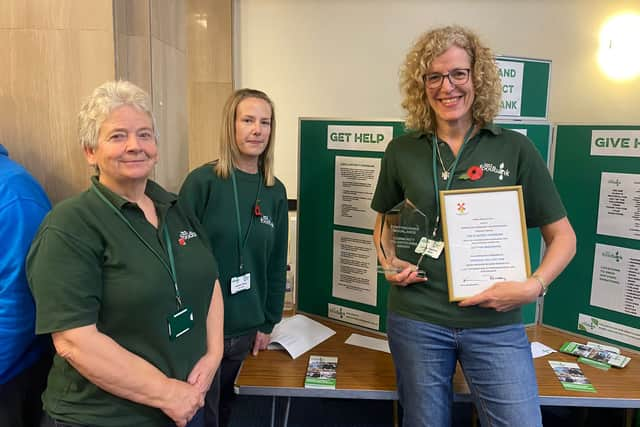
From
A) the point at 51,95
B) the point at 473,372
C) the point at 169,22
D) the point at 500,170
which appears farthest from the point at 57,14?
the point at 473,372

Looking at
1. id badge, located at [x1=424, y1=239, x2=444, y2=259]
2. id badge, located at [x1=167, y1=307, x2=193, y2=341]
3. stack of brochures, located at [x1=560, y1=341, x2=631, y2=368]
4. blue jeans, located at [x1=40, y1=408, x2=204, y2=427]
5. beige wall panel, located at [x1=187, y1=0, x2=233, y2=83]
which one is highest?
beige wall panel, located at [x1=187, y1=0, x2=233, y2=83]

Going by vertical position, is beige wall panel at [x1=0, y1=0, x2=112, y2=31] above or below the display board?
above

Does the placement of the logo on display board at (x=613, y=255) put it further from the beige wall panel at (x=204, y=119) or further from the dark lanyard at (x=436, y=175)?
the beige wall panel at (x=204, y=119)

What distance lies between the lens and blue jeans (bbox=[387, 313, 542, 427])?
1355 millimetres

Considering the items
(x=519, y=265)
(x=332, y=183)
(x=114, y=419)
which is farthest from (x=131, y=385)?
(x=332, y=183)

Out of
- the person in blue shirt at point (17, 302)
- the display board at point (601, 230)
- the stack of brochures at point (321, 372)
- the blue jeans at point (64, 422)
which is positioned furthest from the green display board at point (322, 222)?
the person in blue shirt at point (17, 302)

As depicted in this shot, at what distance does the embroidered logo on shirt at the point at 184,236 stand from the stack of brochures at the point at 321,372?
30.0 inches

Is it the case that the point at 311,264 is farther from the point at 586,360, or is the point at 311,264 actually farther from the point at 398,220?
the point at 586,360

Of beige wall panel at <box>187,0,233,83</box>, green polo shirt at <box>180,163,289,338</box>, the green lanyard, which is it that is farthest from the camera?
beige wall panel at <box>187,0,233,83</box>

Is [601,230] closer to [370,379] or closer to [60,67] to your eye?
[370,379]

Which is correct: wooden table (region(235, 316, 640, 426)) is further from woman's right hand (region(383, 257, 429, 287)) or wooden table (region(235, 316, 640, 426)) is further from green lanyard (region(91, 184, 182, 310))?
green lanyard (region(91, 184, 182, 310))

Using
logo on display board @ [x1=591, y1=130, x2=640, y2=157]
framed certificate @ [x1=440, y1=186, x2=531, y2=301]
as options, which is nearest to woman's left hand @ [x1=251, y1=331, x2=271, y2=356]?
framed certificate @ [x1=440, y1=186, x2=531, y2=301]

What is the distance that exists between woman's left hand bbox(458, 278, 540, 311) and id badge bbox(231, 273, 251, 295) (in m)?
0.76

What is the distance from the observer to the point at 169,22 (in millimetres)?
2152
